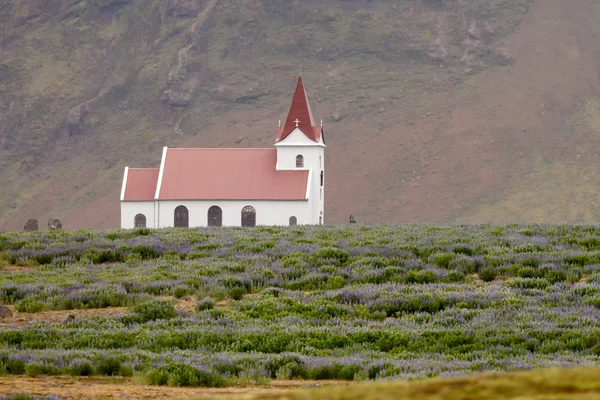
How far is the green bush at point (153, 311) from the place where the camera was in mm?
18906

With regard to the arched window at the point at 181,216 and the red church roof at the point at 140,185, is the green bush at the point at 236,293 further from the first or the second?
the red church roof at the point at 140,185

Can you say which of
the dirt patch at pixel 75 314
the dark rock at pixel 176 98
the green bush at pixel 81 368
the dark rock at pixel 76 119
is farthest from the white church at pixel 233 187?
the dark rock at pixel 76 119

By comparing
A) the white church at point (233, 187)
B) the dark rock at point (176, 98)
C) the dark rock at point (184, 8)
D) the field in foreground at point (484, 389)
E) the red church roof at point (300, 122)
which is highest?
the dark rock at point (184, 8)

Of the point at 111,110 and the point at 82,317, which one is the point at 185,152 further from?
the point at 111,110

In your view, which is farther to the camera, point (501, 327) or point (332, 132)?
point (332, 132)

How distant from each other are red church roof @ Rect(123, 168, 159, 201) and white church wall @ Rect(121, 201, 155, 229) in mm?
400

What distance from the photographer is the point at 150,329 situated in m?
17.4

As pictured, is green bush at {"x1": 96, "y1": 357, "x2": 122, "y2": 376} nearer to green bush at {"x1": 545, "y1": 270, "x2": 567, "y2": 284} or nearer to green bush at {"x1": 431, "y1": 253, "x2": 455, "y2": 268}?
green bush at {"x1": 545, "y1": 270, "x2": 567, "y2": 284}

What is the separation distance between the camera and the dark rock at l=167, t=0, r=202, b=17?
174m

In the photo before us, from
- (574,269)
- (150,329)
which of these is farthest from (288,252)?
(150,329)

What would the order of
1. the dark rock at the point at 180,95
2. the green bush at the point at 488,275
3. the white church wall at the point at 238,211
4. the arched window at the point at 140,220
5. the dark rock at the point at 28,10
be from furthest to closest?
1. the dark rock at the point at 28,10
2. the dark rock at the point at 180,95
3. the arched window at the point at 140,220
4. the white church wall at the point at 238,211
5. the green bush at the point at 488,275

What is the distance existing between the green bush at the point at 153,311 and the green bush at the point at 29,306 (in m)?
2.33

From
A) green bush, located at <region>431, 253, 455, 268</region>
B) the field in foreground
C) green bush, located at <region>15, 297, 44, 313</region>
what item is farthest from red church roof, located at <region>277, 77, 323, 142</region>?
the field in foreground

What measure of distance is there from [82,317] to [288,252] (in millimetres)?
8935
